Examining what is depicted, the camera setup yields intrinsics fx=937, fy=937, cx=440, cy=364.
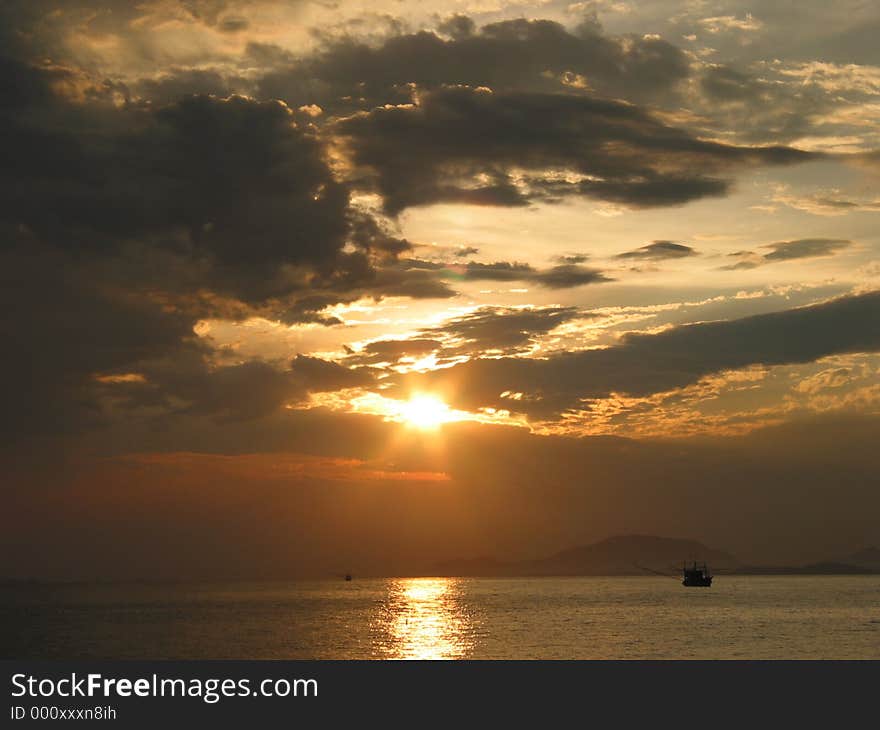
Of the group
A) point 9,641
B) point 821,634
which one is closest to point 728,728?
point 821,634

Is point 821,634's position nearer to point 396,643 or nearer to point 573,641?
point 573,641

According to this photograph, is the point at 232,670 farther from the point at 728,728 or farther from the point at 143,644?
the point at 143,644

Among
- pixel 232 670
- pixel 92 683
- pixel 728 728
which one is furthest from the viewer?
pixel 232 670

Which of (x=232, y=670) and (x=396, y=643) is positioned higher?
(x=232, y=670)

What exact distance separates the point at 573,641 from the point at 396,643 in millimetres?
25354

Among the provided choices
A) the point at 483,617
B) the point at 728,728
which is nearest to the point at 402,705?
the point at 728,728

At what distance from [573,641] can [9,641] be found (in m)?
90.3

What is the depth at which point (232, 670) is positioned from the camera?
73.2 m

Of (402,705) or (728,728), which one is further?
(402,705)

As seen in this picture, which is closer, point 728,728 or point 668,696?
point 728,728

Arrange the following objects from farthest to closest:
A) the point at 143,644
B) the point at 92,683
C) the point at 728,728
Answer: the point at 143,644
the point at 92,683
the point at 728,728

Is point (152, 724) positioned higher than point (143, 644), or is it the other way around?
point (152, 724)

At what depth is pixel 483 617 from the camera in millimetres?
197250

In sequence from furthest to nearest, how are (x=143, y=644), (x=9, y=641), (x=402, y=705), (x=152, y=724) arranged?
(x=9, y=641) → (x=143, y=644) → (x=402, y=705) → (x=152, y=724)
